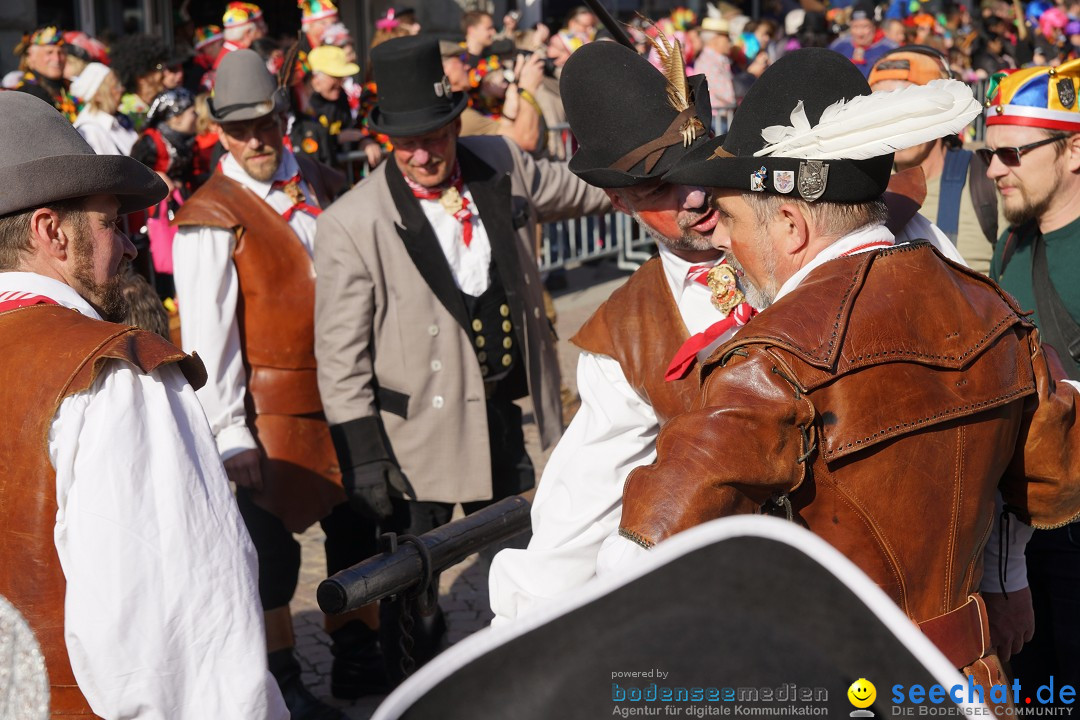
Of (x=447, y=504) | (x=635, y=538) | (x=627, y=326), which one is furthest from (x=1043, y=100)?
(x=635, y=538)

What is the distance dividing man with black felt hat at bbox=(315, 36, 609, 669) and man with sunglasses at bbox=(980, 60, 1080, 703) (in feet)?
5.27

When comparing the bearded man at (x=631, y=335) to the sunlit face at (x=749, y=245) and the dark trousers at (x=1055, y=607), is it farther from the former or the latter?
the dark trousers at (x=1055, y=607)

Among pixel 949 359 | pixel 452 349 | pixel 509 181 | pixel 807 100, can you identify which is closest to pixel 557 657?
pixel 949 359

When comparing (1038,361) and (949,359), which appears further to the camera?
(1038,361)

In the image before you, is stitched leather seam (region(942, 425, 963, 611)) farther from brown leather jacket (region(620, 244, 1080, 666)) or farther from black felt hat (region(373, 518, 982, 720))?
black felt hat (region(373, 518, 982, 720))

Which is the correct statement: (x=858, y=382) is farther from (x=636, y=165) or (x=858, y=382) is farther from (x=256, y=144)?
(x=256, y=144)

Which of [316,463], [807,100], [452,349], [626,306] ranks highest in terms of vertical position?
[807,100]

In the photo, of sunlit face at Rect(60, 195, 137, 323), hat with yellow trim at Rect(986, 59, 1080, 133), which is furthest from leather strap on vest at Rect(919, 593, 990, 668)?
hat with yellow trim at Rect(986, 59, 1080, 133)

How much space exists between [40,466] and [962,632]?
160cm

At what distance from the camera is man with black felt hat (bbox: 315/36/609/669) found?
3.87 metres

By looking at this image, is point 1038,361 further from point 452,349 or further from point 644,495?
point 452,349

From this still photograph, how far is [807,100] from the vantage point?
2.00 m

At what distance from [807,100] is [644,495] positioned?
0.77m

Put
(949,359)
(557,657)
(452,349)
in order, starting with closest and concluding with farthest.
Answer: (557,657) < (949,359) < (452,349)
